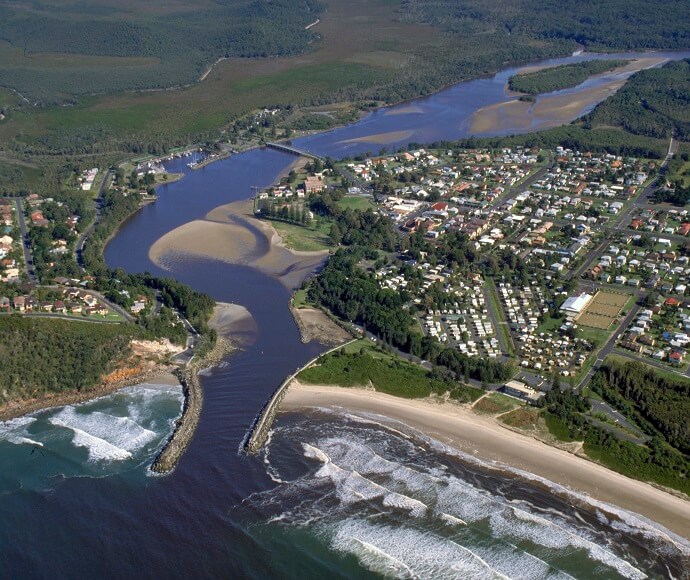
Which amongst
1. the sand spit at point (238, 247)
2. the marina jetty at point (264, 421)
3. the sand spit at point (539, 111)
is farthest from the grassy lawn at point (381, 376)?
the sand spit at point (539, 111)

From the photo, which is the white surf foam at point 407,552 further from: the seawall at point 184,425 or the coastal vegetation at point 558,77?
the coastal vegetation at point 558,77

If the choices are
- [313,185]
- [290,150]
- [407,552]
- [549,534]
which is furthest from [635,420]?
[290,150]

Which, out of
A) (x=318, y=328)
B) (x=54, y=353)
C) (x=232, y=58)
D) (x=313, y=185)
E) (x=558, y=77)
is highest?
(x=232, y=58)

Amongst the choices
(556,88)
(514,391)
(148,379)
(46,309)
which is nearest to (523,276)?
(514,391)

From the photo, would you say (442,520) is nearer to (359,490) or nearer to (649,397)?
(359,490)

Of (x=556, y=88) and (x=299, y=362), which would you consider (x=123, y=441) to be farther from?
(x=556, y=88)

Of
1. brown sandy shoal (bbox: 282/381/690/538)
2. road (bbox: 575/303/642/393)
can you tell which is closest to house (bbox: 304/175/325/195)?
road (bbox: 575/303/642/393)
